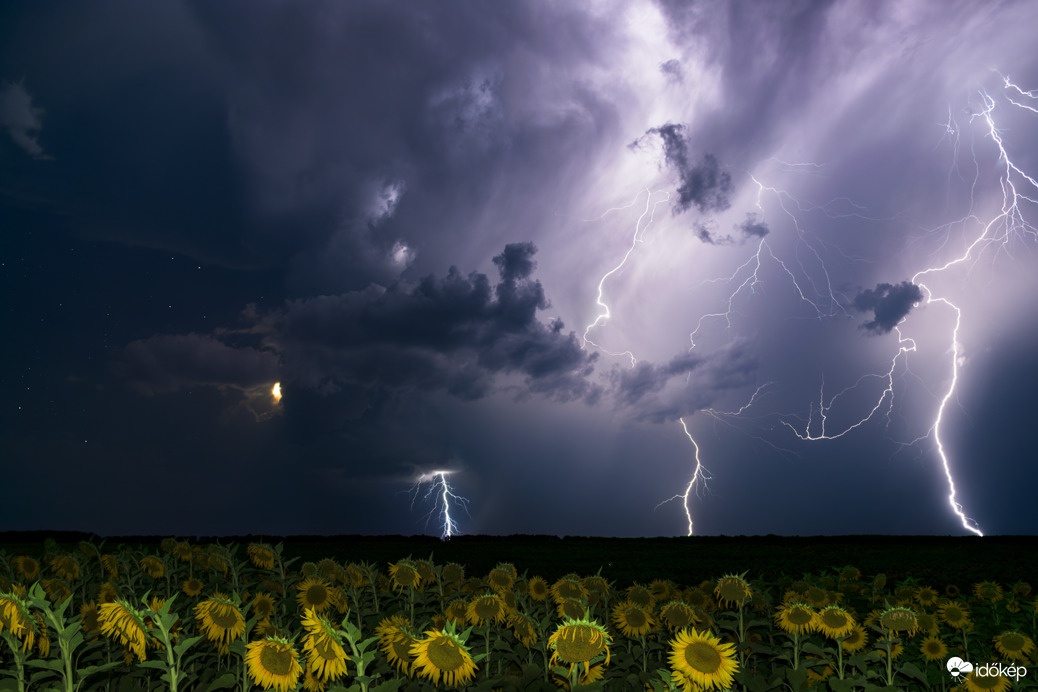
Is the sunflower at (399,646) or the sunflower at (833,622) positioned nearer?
the sunflower at (399,646)

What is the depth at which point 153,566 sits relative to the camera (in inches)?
233

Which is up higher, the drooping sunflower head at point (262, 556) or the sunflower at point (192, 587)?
the drooping sunflower head at point (262, 556)

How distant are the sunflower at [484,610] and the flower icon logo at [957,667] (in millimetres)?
3614

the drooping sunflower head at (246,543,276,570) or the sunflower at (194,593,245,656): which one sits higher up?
the drooping sunflower head at (246,543,276,570)

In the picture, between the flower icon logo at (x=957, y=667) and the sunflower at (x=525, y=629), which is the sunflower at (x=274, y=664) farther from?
the flower icon logo at (x=957, y=667)

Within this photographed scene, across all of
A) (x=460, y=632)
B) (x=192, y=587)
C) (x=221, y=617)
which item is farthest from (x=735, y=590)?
(x=192, y=587)

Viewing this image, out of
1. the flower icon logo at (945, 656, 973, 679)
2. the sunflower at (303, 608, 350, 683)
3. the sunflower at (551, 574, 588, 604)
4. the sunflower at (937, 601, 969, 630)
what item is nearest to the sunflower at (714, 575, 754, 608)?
the sunflower at (551, 574, 588, 604)

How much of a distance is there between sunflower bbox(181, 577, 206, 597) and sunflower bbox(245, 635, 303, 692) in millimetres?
3312

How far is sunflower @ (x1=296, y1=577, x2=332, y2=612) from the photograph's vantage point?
15.6 ft

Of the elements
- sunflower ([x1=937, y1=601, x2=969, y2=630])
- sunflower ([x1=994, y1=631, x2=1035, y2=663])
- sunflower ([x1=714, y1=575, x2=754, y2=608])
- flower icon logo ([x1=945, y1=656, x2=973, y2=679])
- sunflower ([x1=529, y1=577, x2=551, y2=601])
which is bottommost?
flower icon logo ([x1=945, y1=656, x2=973, y2=679])

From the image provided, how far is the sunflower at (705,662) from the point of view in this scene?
3.05 m

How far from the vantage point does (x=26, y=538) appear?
29.6 m

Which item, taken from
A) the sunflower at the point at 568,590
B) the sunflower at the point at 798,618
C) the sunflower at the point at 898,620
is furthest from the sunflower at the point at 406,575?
the sunflower at the point at 898,620

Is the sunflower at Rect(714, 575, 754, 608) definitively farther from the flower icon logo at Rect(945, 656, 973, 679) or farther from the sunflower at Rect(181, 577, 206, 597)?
the sunflower at Rect(181, 577, 206, 597)
